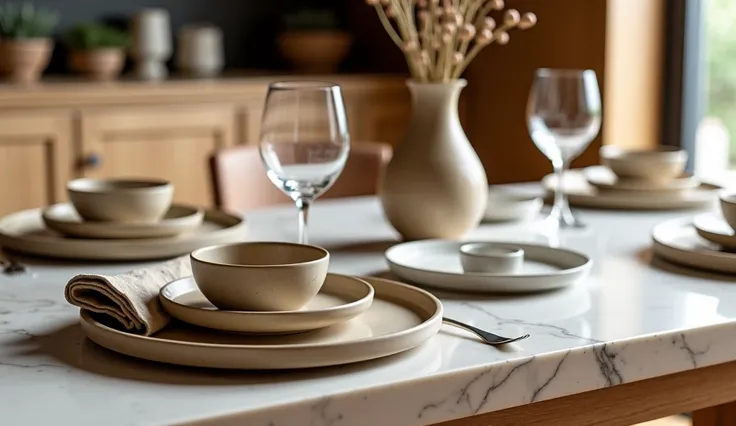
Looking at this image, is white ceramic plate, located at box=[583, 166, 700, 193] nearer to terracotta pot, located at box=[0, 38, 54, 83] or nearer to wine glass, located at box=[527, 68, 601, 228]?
wine glass, located at box=[527, 68, 601, 228]

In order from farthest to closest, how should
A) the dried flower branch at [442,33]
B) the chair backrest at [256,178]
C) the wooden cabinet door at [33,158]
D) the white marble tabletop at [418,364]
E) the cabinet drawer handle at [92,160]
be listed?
the cabinet drawer handle at [92,160]
the wooden cabinet door at [33,158]
the chair backrest at [256,178]
the dried flower branch at [442,33]
the white marble tabletop at [418,364]

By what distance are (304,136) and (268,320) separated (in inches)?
13.9

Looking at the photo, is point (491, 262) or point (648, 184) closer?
point (491, 262)

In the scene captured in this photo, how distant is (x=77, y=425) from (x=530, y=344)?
1.31ft

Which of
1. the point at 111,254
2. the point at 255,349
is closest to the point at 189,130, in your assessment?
the point at 111,254

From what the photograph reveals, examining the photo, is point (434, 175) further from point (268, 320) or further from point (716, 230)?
point (268, 320)

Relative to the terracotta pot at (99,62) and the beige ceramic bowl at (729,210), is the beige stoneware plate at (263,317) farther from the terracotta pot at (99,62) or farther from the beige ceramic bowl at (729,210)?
the terracotta pot at (99,62)

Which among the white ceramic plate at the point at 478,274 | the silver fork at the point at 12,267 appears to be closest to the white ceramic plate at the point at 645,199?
the white ceramic plate at the point at 478,274

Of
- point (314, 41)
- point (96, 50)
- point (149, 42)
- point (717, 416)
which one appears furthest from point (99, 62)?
point (717, 416)

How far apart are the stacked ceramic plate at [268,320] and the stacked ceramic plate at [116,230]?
285 mm

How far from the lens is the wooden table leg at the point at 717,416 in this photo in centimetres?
120

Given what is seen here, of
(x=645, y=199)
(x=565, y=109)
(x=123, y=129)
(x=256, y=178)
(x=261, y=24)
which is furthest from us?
(x=261, y=24)

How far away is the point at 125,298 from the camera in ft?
2.94

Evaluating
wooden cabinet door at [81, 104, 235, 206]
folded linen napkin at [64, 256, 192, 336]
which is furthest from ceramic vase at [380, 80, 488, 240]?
wooden cabinet door at [81, 104, 235, 206]
